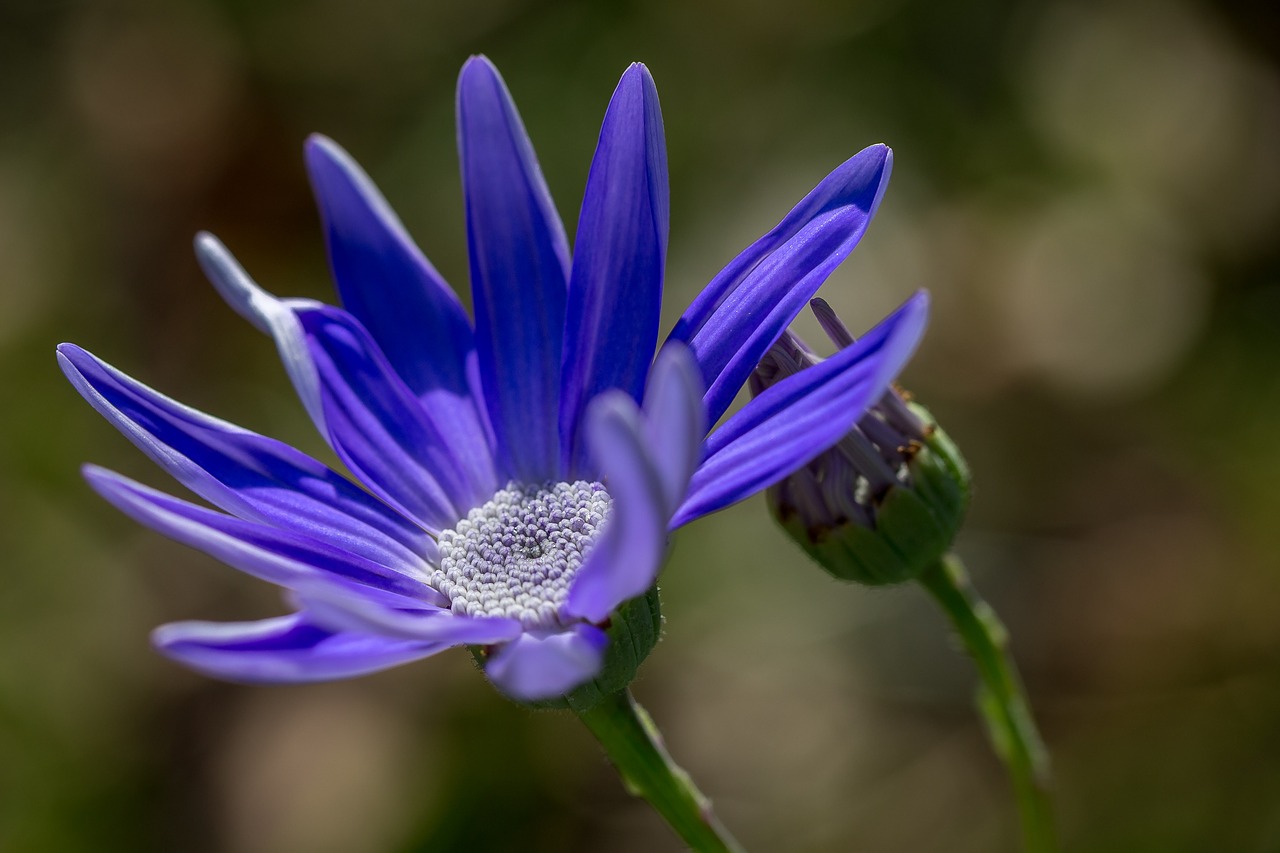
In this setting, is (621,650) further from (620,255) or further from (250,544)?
(620,255)

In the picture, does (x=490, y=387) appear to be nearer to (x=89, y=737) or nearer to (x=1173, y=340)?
(x=89, y=737)

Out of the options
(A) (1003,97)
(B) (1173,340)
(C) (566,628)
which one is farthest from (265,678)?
(A) (1003,97)

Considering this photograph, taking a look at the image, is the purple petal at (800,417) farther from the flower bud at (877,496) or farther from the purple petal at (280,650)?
the purple petal at (280,650)

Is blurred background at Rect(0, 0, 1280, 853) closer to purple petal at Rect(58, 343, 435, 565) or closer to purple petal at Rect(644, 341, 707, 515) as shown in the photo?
purple petal at Rect(58, 343, 435, 565)

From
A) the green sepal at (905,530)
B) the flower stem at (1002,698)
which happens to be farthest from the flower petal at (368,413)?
the flower stem at (1002,698)

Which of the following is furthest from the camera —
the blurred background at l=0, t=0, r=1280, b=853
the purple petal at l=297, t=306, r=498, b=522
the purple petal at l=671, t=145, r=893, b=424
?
the blurred background at l=0, t=0, r=1280, b=853

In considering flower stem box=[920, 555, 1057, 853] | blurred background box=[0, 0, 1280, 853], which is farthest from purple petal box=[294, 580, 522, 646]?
blurred background box=[0, 0, 1280, 853]

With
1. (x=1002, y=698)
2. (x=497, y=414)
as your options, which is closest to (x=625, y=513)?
(x=497, y=414)
